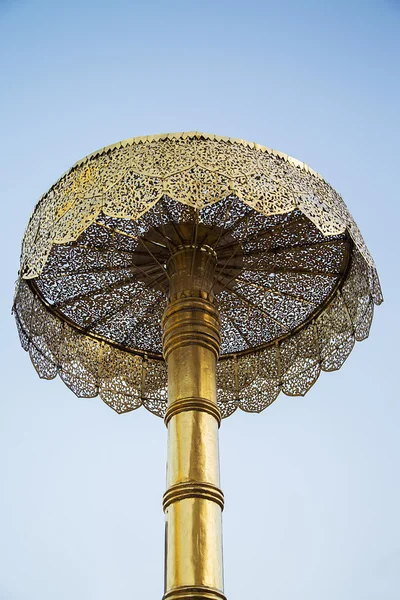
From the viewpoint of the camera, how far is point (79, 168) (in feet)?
19.3

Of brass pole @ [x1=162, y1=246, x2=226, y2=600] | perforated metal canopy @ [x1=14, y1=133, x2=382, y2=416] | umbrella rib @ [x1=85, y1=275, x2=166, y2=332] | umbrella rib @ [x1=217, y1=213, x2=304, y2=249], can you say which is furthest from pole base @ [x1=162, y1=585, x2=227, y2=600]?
umbrella rib @ [x1=85, y1=275, x2=166, y2=332]

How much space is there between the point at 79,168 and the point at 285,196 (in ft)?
5.28

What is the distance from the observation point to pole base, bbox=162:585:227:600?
471 centimetres

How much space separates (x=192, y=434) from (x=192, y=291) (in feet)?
3.95

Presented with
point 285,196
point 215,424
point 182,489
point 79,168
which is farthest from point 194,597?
point 79,168

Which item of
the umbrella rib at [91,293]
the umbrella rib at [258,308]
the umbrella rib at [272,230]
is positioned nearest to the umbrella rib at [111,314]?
the umbrella rib at [91,293]

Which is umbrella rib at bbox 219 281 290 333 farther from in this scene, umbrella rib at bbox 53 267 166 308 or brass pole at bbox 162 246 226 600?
umbrella rib at bbox 53 267 166 308

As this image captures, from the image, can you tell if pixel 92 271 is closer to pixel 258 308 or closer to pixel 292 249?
pixel 258 308

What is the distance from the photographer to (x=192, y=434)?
5.42 meters

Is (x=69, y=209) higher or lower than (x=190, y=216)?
lower

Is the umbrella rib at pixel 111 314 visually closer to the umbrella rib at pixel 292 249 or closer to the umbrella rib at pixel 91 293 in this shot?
the umbrella rib at pixel 91 293

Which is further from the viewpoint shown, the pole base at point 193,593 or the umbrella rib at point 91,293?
the umbrella rib at point 91,293

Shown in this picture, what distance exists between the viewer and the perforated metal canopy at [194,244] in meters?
5.47

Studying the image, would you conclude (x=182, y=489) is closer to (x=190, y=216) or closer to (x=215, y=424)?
(x=215, y=424)
